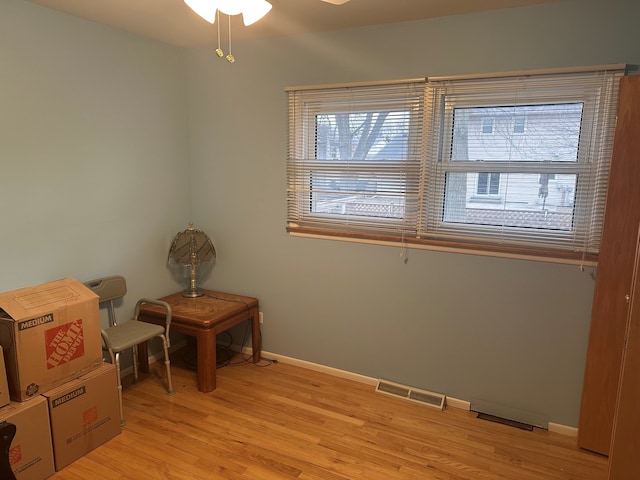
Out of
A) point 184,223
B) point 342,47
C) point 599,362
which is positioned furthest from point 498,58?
point 184,223

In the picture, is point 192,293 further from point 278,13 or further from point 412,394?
point 278,13

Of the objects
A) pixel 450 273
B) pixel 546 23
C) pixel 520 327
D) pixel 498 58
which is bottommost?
pixel 520 327

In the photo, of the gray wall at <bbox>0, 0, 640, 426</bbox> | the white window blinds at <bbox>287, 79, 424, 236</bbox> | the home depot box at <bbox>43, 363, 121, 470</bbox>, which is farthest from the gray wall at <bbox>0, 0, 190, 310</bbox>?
the white window blinds at <bbox>287, 79, 424, 236</bbox>

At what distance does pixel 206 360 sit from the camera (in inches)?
114

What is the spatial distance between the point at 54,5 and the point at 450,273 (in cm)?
279

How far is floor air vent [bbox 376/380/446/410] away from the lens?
2.81 meters

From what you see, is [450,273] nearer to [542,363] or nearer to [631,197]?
[542,363]

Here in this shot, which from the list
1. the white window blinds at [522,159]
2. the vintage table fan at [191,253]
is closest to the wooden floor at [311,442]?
the vintage table fan at [191,253]

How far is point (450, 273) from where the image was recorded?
2.71 metres

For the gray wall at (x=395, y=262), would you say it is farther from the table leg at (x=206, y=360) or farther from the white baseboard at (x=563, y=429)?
the table leg at (x=206, y=360)

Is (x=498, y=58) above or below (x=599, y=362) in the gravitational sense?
above

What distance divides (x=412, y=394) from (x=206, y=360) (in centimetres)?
141

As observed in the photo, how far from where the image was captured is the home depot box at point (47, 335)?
6.68ft

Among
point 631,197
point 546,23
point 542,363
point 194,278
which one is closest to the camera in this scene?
point 631,197
